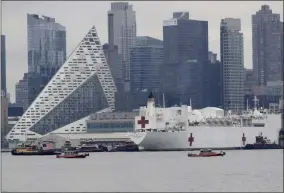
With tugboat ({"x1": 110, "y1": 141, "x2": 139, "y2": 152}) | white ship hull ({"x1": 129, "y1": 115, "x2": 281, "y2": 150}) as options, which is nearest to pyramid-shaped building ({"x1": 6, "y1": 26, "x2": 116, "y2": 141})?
tugboat ({"x1": 110, "y1": 141, "x2": 139, "y2": 152})

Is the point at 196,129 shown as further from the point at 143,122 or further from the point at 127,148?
the point at 127,148

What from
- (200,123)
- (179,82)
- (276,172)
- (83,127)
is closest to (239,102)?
(179,82)

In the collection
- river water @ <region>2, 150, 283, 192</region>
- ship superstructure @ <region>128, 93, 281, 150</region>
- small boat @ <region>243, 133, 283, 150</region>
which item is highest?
ship superstructure @ <region>128, 93, 281, 150</region>

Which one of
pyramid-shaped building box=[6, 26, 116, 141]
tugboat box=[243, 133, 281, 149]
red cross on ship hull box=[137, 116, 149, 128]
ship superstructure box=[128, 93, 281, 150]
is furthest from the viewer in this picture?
pyramid-shaped building box=[6, 26, 116, 141]

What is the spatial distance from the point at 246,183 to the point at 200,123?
37.0 meters

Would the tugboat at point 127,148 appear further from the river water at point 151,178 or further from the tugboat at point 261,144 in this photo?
the river water at point 151,178

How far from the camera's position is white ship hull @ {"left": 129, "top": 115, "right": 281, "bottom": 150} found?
62.8m

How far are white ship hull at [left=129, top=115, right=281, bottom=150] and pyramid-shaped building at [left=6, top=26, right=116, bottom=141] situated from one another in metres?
34.3

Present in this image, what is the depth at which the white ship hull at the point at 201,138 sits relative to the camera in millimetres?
62844

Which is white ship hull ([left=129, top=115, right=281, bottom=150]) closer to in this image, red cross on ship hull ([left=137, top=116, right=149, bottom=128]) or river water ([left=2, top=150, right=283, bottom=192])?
red cross on ship hull ([left=137, top=116, right=149, bottom=128])

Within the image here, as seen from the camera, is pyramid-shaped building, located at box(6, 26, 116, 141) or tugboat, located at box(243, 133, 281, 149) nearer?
tugboat, located at box(243, 133, 281, 149)

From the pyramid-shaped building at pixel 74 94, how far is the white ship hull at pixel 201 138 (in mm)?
34327

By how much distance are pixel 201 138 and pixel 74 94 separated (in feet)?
130

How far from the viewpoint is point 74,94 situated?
334 feet
